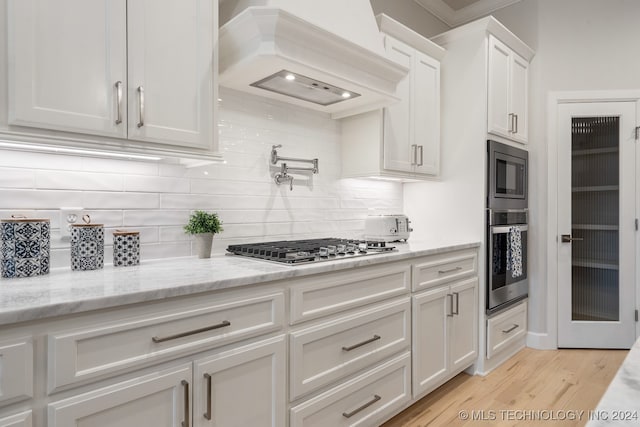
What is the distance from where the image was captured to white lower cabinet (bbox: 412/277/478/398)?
223cm

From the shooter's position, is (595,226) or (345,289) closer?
(345,289)

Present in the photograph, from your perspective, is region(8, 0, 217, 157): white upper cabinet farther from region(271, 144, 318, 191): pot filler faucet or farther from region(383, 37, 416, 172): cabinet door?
region(383, 37, 416, 172): cabinet door

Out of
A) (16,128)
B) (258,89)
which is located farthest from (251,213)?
(16,128)

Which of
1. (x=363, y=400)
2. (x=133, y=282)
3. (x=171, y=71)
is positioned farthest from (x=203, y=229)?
(x=363, y=400)

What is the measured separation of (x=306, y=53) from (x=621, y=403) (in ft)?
5.70

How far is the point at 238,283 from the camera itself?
138 cm

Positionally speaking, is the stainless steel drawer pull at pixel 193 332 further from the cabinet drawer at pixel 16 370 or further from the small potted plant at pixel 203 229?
the small potted plant at pixel 203 229

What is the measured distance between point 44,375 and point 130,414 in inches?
10.9

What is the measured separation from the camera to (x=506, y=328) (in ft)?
9.95

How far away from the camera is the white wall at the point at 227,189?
5.16 ft

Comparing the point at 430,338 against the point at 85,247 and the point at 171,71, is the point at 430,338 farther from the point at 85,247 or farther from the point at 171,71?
the point at 171,71

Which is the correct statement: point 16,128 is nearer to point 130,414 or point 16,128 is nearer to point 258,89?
point 130,414

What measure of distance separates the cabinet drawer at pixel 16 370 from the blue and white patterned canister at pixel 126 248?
70cm

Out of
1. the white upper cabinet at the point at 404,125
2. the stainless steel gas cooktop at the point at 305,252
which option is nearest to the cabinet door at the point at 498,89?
the white upper cabinet at the point at 404,125
